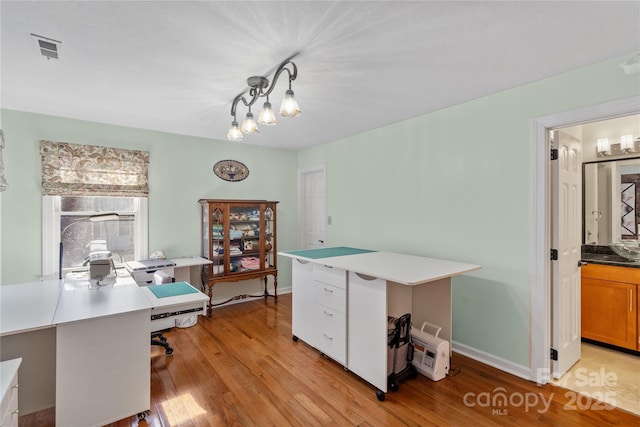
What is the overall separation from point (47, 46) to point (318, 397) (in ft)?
9.42

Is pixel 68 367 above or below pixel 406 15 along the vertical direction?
below

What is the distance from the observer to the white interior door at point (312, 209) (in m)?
4.59

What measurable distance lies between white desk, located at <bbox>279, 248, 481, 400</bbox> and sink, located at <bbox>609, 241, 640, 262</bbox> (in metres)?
1.94

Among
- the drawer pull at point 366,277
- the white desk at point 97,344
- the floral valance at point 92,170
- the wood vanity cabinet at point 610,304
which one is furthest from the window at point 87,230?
the wood vanity cabinet at point 610,304

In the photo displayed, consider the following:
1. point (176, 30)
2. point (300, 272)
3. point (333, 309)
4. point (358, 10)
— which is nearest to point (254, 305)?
point (300, 272)

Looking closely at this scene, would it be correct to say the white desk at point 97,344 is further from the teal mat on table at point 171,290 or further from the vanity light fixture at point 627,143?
the vanity light fixture at point 627,143

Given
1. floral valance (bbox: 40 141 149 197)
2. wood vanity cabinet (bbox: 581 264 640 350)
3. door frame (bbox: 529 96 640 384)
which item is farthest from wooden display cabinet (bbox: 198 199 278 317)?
wood vanity cabinet (bbox: 581 264 640 350)

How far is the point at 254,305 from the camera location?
168 inches

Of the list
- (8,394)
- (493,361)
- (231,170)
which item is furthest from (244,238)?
(493,361)

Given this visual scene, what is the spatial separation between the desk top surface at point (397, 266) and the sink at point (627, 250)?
1864 millimetres

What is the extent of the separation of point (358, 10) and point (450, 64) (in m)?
0.90

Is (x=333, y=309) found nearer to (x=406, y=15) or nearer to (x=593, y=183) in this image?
(x=406, y=15)

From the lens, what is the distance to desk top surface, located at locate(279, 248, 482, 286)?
78.5 inches

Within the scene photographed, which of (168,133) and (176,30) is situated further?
(168,133)
